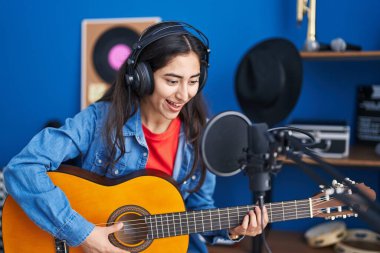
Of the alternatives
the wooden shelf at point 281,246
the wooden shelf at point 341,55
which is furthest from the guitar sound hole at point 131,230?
the wooden shelf at point 341,55

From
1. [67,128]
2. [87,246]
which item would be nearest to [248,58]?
[67,128]

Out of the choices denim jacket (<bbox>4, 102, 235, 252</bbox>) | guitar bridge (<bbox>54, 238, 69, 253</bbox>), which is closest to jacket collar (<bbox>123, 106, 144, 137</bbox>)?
denim jacket (<bbox>4, 102, 235, 252</bbox>)

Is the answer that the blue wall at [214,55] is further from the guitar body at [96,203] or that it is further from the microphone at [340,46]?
the guitar body at [96,203]

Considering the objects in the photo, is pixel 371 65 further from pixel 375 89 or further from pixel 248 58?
pixel 248 58

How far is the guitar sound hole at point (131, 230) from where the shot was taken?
1362 millimetres

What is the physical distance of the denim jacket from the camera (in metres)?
1.30

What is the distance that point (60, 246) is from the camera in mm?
1358

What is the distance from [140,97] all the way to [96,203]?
0.41 m

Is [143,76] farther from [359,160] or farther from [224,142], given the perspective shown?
[359,160]

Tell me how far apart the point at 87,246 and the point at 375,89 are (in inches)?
57.3

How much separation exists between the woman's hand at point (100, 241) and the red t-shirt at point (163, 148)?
0.93 feet

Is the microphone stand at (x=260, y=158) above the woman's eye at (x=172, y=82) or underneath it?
underneath

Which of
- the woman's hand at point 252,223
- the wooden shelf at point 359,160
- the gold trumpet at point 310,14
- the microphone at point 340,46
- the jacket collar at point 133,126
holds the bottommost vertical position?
the woman's hand at point 252,223

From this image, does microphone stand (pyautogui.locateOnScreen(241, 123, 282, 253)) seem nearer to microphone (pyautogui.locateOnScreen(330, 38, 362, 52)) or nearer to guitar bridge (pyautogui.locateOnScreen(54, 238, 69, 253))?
guitar bridge (pyautogui.locateOnScreen(54, 238, 69, 253))
